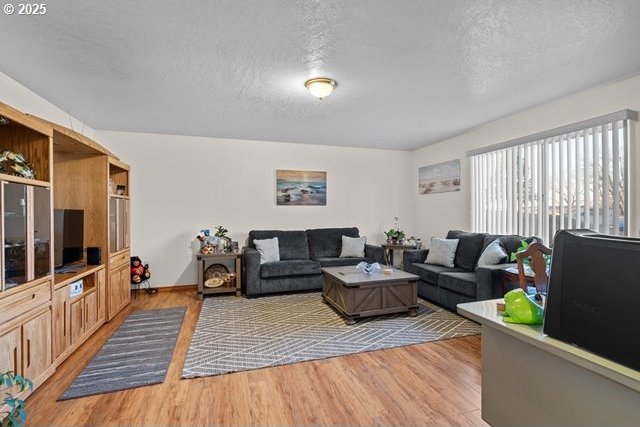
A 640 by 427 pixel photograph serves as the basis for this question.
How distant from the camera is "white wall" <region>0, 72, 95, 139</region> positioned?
8.84 feet

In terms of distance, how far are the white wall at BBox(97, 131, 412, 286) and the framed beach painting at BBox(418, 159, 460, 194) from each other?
43 cm

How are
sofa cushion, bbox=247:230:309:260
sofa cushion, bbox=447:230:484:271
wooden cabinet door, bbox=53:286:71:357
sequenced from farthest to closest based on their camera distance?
sofa cushion, bbox=247:230:309:260
sofa cushion, bbox=447:230:484:271
wooden cabinet door, bbox=53:286:71:357

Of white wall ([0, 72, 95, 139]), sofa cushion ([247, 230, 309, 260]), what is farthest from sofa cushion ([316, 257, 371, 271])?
white wall ([0, 72, 95, 139])

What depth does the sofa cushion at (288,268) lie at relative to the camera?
14.3 ft

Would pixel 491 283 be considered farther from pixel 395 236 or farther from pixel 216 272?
pixel 216 272

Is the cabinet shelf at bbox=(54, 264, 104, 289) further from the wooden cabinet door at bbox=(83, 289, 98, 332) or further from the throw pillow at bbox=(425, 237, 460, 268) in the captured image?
the throw pillow at bbox=(425, 237, 460, 268)

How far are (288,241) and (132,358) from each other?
281cm

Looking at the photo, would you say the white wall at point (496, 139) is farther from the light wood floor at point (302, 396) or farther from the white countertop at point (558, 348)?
the white countertop at point (558, 348)

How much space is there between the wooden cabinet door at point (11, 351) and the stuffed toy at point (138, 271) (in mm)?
2583

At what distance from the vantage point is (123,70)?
2.62 metres

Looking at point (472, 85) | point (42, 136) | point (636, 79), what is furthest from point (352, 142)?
point (42, 136)

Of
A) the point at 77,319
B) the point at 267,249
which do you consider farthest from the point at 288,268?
the point at 77,319

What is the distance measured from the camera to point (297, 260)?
4.73 metres

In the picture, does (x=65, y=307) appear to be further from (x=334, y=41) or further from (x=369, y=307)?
(x=334, y=41)
